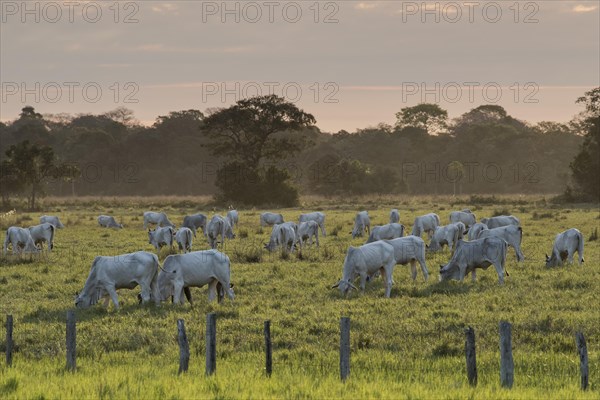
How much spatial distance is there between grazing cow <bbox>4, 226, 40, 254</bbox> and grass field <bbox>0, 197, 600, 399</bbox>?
3894mm

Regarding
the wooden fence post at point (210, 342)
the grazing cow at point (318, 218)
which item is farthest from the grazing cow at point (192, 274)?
the grazing cow at point (318, 218)

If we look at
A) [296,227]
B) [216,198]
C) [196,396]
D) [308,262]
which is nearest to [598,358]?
[196,396]

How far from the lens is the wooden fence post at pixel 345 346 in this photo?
1173 cm

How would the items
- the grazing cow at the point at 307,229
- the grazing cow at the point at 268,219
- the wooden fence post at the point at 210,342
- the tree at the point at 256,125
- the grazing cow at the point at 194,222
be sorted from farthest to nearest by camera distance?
the tree at the point at 256,125
the grazing cow at the point at 268,219
the grazing cow at the point at 194,222
the grazing cow at the point at 307,229
the wooden fence post at the point at 210,342

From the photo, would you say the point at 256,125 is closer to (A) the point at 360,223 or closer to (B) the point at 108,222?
(B) the point at 108,222

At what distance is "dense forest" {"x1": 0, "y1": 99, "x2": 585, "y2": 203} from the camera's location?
107 meters

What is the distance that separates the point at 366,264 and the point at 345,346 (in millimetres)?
8818

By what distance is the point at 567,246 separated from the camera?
25297 millimetres

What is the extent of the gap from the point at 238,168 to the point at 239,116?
176 inches

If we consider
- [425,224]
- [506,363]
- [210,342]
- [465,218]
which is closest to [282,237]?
[425,224]

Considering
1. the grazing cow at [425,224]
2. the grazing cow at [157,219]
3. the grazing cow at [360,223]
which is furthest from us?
the grazing cow at [157,219]

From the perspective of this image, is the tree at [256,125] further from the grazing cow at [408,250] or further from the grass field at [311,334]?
the grazing cow at [408,250]

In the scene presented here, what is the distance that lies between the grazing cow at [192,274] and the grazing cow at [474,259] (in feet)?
18.6

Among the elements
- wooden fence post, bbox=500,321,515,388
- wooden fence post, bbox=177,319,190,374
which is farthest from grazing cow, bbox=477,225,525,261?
wooden fence post, bbox=177,319,190,374
